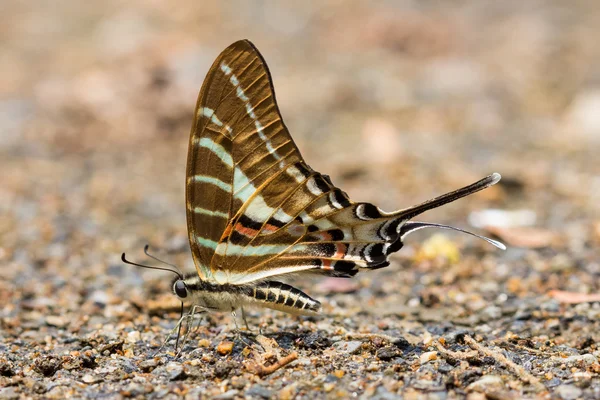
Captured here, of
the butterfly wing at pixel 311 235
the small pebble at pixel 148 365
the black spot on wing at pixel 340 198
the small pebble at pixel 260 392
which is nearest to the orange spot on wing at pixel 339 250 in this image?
the butterfly wing at pixel 311 235

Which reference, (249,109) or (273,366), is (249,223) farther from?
(273,366)

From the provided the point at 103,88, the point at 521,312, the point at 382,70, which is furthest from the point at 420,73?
the point at 521,312

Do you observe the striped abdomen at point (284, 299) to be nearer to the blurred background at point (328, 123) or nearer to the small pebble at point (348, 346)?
the small pebble at point (348, 346)

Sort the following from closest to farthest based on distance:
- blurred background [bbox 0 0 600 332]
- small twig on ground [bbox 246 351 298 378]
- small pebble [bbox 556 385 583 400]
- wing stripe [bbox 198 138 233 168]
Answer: small pebble [bbox 556 385 583 400] → small twig on ground [bbox 246 351 298 378] → wing stripe [bbox 198 138 233 168] → blurred background [bbox 0 0 600 332]

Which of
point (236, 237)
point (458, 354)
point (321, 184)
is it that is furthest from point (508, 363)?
point (236, 237)

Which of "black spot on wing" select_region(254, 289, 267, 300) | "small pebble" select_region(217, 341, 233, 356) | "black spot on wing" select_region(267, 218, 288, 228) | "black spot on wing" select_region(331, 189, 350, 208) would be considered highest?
"black spot on wing" select_region(331, 189, 350, 208)

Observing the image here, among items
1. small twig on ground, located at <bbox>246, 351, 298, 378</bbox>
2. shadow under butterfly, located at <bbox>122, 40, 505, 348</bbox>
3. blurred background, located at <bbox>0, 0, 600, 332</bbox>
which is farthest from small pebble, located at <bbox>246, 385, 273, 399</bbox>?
blurred background, located at <bbox>0, 0, 600, 332</bbox>

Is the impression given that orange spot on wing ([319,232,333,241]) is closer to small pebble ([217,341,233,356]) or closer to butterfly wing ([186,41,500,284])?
butterfly wing ([186,41,500,284])
